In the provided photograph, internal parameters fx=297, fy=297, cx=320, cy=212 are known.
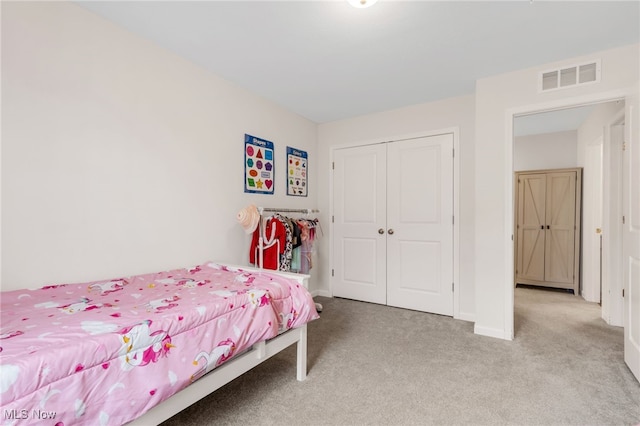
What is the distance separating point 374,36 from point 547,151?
13.5 ft

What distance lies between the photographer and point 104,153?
1945mm

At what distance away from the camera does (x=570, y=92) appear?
7.83 feet

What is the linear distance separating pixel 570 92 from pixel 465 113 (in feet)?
2.94

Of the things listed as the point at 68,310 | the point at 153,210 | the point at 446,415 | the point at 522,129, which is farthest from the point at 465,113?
the point at 68,310

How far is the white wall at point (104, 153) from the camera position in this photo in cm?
161

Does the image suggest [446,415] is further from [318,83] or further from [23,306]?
[318,83]

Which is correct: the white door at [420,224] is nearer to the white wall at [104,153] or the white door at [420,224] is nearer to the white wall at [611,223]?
the white wall at [611,223]

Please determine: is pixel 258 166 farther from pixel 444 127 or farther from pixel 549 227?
pixel 549 227

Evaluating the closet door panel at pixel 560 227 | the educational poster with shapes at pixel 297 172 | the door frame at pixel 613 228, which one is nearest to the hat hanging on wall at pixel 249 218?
the educational poster with shapes at pixel 297 172

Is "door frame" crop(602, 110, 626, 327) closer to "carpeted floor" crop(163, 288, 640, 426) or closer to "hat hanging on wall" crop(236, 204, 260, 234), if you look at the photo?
"carpeted floor" crop(163, 288, 640, 426)

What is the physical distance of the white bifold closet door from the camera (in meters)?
3.29

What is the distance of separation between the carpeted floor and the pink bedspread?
475 mm

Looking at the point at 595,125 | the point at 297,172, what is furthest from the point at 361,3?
the point at 595,125

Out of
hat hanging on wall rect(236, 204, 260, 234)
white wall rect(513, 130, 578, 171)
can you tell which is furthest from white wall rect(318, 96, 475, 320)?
white wall rect(513, 130, 578, 171)
